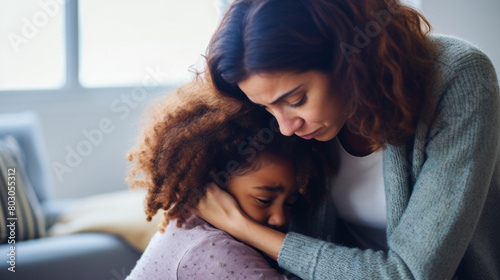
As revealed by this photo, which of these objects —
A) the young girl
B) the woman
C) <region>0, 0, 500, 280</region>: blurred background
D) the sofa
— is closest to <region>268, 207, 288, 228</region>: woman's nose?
the young girl

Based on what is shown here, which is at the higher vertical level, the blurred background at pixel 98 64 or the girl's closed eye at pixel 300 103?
the girl's closed eye at pixel 300 103

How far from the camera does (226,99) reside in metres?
1.18

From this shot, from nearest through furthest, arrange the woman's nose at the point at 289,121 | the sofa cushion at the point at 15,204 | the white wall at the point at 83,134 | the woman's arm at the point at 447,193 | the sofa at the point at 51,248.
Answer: the woman's arm at the point at 447,193
the woman's nose at the point at 289,121
the sofa at the point at 51,248
the sofa cushion at the point at 15,204
the white wall at the point at 83,134

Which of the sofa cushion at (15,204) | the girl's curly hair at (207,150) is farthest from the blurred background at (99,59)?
the girl's curly hair at (207,150)

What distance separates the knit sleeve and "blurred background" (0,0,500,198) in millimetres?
2050

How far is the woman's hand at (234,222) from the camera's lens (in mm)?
→ 1116

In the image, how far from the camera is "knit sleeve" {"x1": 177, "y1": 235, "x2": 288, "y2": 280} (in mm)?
1054

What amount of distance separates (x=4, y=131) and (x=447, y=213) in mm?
2012

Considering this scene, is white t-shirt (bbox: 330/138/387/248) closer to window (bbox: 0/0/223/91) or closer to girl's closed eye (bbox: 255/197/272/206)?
girl's closed eye (bbox: 255/197/272/206)

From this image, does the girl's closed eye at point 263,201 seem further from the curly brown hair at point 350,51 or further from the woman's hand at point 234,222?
the curly brown hair at point 350,51

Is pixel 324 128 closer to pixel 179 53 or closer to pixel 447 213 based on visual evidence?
pixel 447 213

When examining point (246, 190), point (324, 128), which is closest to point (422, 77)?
point (324, 128)

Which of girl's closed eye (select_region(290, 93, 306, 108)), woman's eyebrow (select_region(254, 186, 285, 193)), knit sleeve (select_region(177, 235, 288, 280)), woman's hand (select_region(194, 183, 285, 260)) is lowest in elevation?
knit sleeve (select_region(177, 235, 288, 280))

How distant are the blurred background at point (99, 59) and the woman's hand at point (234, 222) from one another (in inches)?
76.4
